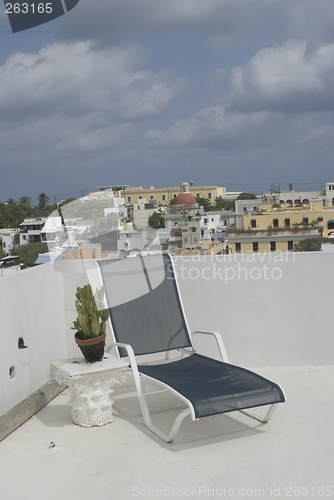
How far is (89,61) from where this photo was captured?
21.4 ft

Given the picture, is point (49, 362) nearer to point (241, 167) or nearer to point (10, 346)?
point (10, 346)

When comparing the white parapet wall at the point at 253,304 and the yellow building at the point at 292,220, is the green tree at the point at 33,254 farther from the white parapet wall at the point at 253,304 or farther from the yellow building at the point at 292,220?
the yellow building at the point at 292,220

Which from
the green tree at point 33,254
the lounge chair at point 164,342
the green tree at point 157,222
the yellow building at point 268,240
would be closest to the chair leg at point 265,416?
the lounge chair at point 164,342

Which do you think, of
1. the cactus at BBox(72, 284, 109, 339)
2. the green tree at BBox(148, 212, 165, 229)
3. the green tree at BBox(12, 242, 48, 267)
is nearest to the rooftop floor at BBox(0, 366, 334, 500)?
the cactus at BBox(72, 284, 109, 339)

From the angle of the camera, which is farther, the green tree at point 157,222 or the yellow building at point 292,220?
the green tree at point 157,222

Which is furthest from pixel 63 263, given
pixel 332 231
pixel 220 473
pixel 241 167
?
pixel 332 231

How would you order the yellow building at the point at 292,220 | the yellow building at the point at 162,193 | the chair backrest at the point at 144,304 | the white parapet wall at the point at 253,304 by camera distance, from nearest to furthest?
1. the chair backrest at the point at 144,304
2. the white parapet wall at the point at 253,304
3. the yellow building at the point at 292,220
4. the yellow building at the point at 162,193

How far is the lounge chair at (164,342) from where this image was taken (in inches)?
86.8

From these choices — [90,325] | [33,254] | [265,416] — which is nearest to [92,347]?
[90,325]

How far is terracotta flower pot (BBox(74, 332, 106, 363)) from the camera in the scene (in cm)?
258

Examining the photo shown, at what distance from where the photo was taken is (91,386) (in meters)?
2.50

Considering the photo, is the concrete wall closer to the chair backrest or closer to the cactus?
the chair backrest

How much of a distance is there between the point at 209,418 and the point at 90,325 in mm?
822

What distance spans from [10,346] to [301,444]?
5.19 feet
